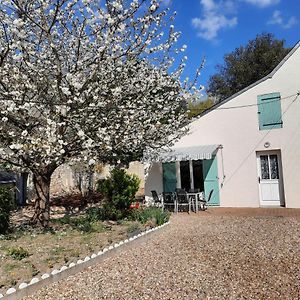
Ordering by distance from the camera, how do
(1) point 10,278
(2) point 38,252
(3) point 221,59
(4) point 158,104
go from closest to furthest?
(1) point 10,278 < (2) point 38,252 < (4) point 158,104 < (3) point 221,59

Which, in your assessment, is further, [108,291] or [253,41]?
[253,41]

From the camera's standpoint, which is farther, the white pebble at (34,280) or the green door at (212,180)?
the green door at (212,180)

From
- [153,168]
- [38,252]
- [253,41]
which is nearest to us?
[38,252]

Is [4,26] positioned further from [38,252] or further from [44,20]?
[38,252]

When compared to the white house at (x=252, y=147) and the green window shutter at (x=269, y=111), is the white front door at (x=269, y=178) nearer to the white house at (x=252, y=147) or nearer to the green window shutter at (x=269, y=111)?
the white house at (x=252, y=147)

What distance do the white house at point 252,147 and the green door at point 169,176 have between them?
0.14 meters

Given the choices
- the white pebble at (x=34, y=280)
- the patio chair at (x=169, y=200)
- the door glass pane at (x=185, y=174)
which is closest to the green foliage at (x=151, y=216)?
the patio chair at (x=169, y=200)

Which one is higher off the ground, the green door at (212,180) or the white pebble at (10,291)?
the green door at (212,180)

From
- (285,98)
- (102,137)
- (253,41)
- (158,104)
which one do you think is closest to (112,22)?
(102,137)

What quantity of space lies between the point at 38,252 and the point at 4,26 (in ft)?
21.7

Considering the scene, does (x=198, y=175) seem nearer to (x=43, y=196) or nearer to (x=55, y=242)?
(x=43, y=196)

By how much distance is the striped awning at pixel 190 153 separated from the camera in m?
17.6

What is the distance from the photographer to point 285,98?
1700 centimetres

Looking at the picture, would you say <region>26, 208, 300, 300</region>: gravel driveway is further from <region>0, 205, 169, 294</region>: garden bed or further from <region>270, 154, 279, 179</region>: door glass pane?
<region>270, 154, 279, 179</region>: door glass pane
